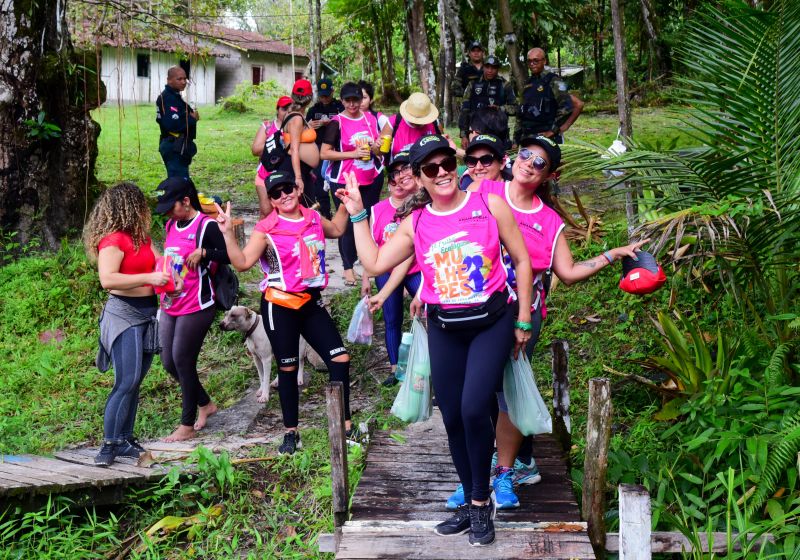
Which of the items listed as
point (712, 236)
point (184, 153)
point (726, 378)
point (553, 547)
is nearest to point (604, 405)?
point (553, 547)

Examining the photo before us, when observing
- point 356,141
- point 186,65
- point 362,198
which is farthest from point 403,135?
point 186,65

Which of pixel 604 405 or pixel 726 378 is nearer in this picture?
pixel 604 405

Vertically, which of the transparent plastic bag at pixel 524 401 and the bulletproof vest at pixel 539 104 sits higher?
the bulletproof vest at pixel 539 104

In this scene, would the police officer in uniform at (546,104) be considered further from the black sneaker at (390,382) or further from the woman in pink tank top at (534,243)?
the woman in pink tank top at (534,243)

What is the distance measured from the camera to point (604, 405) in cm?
418

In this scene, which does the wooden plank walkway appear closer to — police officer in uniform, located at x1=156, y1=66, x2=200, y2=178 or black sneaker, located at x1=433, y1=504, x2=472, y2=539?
black sneaker, located at x1=433, y1=504, x2=472, y2=539

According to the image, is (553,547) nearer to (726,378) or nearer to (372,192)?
(726,378)

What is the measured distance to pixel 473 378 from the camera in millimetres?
3930

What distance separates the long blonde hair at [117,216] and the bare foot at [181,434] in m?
1.64

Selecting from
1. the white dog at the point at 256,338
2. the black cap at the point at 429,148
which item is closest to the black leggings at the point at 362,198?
the white dog at the point at 256,338

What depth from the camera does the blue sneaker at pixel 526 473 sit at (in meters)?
4.83

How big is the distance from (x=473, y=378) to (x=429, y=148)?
110 cm

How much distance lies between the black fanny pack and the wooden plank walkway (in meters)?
1.11

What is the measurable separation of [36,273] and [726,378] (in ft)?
24.0
